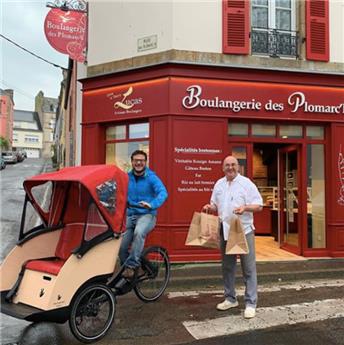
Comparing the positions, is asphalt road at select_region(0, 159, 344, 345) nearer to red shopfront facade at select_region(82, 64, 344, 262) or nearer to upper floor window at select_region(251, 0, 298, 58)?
red shopfront facade at select_region(82, 64, 344, 262)

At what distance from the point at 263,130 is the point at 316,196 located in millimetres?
1761

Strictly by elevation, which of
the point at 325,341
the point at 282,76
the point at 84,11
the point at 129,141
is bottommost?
the point at 325,341

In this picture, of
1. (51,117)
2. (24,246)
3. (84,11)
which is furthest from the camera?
(51,117)

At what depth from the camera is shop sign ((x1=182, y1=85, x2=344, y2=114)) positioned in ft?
27.9

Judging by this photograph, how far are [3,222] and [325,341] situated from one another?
10559mm

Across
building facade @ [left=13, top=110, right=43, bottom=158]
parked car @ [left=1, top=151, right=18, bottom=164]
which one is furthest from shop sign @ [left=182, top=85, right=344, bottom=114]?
building facade @ [left=13, top=110, right=43, bottom=158]

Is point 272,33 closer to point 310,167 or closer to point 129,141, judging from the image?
point 310,167

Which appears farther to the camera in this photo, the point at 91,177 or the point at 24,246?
the point at 24,246

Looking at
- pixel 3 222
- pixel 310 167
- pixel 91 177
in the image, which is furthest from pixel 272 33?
pixel 3 222

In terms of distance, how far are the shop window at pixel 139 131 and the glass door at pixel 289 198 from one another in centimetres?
308

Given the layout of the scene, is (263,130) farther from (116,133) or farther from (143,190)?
(143,190)

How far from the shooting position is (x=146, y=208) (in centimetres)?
566

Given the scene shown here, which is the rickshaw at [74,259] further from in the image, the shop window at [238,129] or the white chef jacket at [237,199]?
the shop window at [238,129]

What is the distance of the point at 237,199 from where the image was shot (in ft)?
18.2
